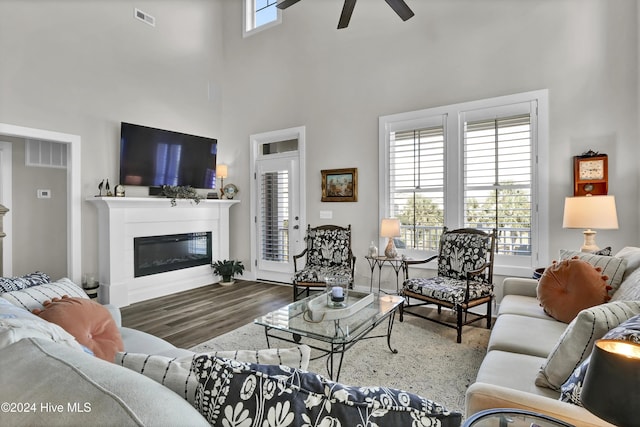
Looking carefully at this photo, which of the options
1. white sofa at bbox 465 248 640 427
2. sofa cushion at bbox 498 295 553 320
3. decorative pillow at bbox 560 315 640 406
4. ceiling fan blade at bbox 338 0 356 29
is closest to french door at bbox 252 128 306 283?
ceiling fan blade at bbox 338 0 356 29

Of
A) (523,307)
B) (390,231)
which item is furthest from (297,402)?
(390,231)

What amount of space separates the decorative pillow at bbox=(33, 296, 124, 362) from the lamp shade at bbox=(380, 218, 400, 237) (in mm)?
3051

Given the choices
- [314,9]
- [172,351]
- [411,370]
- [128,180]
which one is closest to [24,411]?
[172,351]

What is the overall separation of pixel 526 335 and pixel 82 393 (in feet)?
7.34

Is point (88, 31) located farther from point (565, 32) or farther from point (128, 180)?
point (565, 32)

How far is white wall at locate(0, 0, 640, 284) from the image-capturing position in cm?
331

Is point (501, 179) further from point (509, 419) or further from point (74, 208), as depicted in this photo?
point (74, 208)

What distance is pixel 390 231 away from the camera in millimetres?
4027

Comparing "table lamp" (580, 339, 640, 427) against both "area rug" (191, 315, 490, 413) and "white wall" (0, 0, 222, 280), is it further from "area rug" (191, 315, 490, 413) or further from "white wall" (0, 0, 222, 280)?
"white wall" (0, 0, 222, 280)

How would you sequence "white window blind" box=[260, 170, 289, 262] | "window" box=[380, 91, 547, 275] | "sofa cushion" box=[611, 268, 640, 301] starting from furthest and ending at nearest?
"white window blind" box=[260, 170, 289, 262]
"window" box=[380, 91, 547, 275]
"sofa cushion" box=[611, 268, 640, 301]

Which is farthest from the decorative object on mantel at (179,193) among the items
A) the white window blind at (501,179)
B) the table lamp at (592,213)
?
the table lamp at (592,213)

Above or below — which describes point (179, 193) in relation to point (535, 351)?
above

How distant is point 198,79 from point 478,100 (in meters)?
4.41

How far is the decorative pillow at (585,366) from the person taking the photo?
994mm
